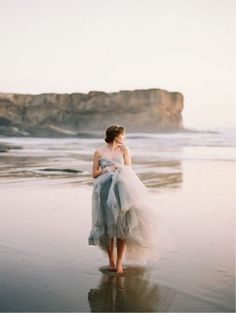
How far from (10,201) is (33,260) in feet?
13.8

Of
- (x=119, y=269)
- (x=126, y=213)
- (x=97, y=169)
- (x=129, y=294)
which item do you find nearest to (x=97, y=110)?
(x=97, y=169)

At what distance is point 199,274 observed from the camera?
5176 millimetres

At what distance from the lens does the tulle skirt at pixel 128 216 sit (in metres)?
5.38

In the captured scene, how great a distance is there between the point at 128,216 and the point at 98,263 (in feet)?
2.08

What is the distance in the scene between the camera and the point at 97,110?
10806 centimetres

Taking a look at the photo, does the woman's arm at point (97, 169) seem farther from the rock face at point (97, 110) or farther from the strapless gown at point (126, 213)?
the rock face at point (97, 110)

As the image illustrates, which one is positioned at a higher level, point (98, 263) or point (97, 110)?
point (97, 110)

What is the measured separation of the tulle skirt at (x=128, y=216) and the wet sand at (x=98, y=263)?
0.23 m

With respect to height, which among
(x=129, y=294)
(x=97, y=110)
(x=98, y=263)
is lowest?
(x=129, y=294)

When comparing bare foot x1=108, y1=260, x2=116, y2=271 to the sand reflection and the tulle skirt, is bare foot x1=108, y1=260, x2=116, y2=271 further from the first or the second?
the tulle skirt

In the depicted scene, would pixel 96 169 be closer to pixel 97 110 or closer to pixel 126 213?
pixel 126 213

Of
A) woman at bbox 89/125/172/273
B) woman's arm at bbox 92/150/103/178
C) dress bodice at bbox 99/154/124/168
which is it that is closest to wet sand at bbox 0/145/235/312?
woman at bbox 89/125/172/273

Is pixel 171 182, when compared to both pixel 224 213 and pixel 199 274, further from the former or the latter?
pixel 199 274

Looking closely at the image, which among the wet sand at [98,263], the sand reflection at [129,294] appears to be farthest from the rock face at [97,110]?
the sand reflection at [129,294]
